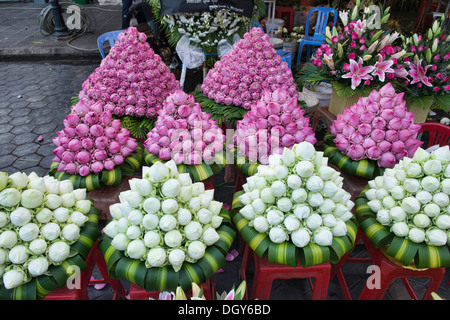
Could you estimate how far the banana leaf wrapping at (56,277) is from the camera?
3.75 feet

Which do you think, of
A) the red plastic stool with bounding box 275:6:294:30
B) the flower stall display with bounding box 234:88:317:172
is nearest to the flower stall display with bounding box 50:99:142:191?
the flower stall display with bounding box 234:88:317:172

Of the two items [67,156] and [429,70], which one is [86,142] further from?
[429,70]

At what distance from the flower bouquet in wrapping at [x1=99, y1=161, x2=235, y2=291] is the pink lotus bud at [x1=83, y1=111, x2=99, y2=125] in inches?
23.0

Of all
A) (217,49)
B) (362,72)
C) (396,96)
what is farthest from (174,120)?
(217,49)

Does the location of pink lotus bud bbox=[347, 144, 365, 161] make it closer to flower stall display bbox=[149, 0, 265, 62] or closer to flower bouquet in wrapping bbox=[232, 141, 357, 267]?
flower bouquet in wrapping bbox=[232, 141, 357, 267]

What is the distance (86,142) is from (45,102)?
351 cm

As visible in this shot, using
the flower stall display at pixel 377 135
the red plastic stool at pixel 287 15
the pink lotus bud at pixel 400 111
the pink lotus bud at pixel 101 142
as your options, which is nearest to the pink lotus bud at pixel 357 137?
→ the flower stall display at pixel 377 135

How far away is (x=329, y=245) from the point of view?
1.28m

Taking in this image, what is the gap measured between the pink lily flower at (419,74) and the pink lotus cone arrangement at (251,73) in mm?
885

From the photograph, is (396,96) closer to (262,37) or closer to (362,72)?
(362,72)

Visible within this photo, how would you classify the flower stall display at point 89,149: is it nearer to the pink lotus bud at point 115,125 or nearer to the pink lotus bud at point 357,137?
the pink lotus bud at point 115,125

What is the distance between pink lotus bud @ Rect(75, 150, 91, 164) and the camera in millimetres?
1617
